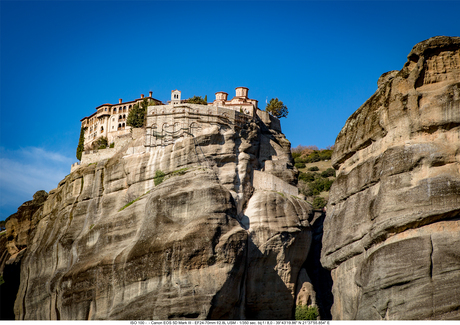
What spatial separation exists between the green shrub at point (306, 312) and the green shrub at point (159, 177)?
543 inches

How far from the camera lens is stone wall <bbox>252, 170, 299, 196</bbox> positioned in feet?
196

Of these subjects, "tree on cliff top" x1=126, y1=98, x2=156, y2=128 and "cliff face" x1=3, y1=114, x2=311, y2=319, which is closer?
"cliff face" x1=3, y1=114, x2=311, y2=319

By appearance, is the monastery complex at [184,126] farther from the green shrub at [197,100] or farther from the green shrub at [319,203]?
the green shrub at [319,203]

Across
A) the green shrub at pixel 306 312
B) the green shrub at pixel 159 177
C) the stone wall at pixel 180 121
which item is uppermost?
the stone wall at pixel 180 121

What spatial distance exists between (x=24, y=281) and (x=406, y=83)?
1498 inches

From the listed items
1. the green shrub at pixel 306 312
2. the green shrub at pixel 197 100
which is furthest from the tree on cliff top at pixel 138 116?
the green shrub at pixel 306 312

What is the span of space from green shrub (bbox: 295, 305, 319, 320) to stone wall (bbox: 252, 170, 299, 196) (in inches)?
363

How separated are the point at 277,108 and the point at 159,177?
65.5ft

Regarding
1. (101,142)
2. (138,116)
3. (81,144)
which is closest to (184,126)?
(138,116)

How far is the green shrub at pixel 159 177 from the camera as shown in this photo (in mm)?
57181

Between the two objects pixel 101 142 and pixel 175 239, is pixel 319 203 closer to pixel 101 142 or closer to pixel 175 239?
pixel 101 142

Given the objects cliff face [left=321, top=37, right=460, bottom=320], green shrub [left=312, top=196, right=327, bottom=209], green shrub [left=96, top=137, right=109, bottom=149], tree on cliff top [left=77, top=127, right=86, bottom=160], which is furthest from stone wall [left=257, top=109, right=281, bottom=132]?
cliff face [left=321, top=37, right=460, bottom=320]

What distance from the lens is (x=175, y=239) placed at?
167ft

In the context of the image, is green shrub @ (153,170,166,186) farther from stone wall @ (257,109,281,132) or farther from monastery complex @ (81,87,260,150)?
stone wall @ (257,109,281,132)
